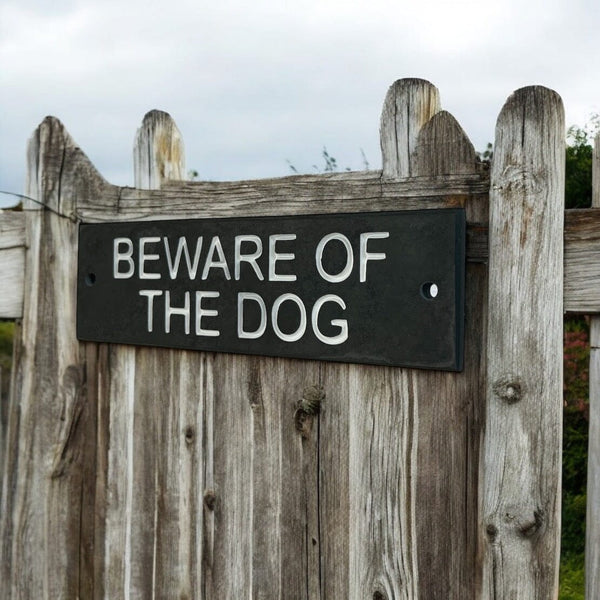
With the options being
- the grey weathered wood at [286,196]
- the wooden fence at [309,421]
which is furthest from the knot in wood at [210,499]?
the grey weathered wood at [286,196]

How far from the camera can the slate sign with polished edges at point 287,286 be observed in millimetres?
2053

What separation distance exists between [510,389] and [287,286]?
0.65 meters

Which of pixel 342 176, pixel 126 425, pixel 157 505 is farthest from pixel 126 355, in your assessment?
pixel 342 176

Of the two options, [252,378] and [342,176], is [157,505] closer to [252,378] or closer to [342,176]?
[252,378]

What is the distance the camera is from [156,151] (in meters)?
2.68

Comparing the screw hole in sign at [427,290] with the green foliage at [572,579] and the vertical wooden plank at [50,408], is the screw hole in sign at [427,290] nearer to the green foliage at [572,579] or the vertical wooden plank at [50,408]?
the vertical wooden plank at [50,408]

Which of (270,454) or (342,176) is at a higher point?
(342,176)

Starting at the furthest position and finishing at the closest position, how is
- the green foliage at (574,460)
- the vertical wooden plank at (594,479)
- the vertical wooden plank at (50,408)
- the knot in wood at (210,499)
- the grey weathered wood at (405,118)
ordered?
1. the green foliage at (574,460)
2. the vertical wooden plank at (50,408)
3. the knot in wood at (210,499)
4. the grey weathered wood at (405,118)
5. the vertical wooden plank at (594,479)

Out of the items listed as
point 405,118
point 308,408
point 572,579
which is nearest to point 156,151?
point 405,118

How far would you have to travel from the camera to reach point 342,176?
7.40ft

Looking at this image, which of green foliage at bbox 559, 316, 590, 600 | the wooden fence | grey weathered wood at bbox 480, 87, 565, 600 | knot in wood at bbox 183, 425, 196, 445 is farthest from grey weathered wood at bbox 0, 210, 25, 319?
green foliage at bbox 559, 316, 590, 600

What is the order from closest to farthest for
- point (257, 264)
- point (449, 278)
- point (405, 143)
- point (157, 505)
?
point (449, 278), point (405, 143), point (257, 264), point (157, 505)

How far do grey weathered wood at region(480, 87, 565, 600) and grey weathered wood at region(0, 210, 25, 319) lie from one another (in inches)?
67.0

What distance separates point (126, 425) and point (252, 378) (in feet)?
1.76
